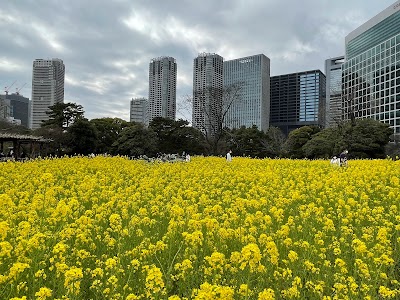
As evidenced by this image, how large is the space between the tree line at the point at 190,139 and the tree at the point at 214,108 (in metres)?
0.25

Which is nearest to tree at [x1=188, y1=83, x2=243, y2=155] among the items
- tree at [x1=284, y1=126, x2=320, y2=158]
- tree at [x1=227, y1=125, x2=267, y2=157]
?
tree at [x1=227, y1=125, x2=267, y2=157]

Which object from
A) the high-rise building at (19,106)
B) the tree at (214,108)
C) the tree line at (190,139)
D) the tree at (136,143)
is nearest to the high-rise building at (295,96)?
the tree line at (190,139)

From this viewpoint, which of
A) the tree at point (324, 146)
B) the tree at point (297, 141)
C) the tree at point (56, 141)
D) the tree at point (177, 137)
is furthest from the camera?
the tree at point (297, 141)

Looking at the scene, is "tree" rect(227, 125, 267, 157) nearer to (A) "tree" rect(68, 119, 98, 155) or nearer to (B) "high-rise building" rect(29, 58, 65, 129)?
(A) "tree" rect(68, 119, 98, 155)

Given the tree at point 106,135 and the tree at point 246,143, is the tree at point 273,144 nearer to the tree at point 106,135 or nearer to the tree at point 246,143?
the tree at point 246,143

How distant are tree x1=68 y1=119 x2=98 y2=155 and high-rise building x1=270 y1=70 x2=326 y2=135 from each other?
7416 cm

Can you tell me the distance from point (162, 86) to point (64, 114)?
19567mm

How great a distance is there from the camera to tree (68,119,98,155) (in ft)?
112

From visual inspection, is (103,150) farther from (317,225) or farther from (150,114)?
(317,225)

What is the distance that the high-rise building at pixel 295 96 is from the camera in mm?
103125

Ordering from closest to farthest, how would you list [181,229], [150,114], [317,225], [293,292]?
[293,292] < [181,229] < [317,225] < [150,114]

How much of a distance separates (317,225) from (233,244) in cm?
180

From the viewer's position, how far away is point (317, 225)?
17.9 feet

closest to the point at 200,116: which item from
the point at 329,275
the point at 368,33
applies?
the point at 329,275
